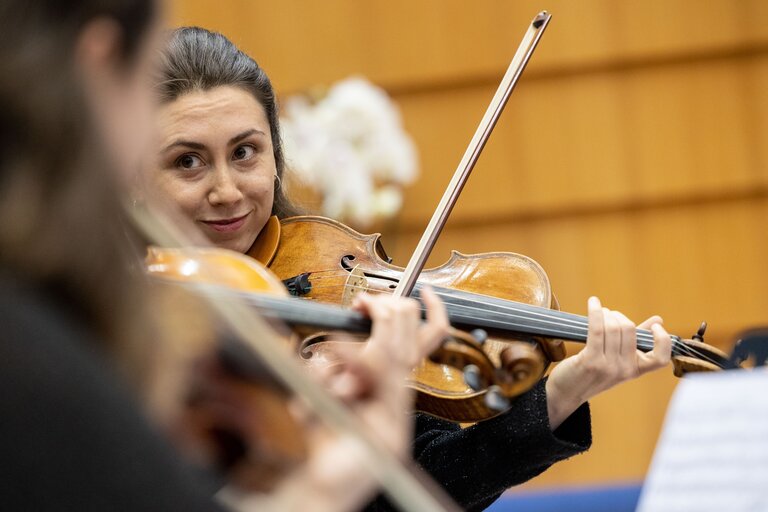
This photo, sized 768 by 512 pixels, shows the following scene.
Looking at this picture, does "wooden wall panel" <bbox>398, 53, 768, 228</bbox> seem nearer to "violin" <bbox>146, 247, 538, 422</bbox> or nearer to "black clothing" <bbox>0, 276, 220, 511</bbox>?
"violin" <bbox>146, 247, 538, 422</bbox>

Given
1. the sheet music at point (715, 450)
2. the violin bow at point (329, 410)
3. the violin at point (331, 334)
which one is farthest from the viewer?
the violin at point (331, 334)

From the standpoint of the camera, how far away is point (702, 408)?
76 cm

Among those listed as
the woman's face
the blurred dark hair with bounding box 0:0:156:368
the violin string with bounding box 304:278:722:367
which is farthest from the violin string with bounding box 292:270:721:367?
the blurred dark hair with bounding box 0:0:156:368

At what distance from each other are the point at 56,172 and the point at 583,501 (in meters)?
1.66

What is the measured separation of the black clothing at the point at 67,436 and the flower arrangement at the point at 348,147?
6.61ft

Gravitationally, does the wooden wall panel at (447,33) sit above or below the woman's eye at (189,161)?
above

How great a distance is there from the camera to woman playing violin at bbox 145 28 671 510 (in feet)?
4.20

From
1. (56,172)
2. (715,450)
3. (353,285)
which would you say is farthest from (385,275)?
(56,172)

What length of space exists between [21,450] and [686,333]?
8.20 ft

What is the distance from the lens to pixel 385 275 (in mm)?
1380

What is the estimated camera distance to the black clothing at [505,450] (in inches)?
50.5

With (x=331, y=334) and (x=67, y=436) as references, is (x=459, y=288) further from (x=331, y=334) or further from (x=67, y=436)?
(x=67, y=436)

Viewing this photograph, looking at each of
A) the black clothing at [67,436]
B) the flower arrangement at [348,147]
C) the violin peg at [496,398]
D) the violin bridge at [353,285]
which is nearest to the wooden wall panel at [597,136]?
the flower arrangement at [348,147]

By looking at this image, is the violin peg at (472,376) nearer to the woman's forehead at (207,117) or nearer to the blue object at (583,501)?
the woman's forehead at (207,117)
